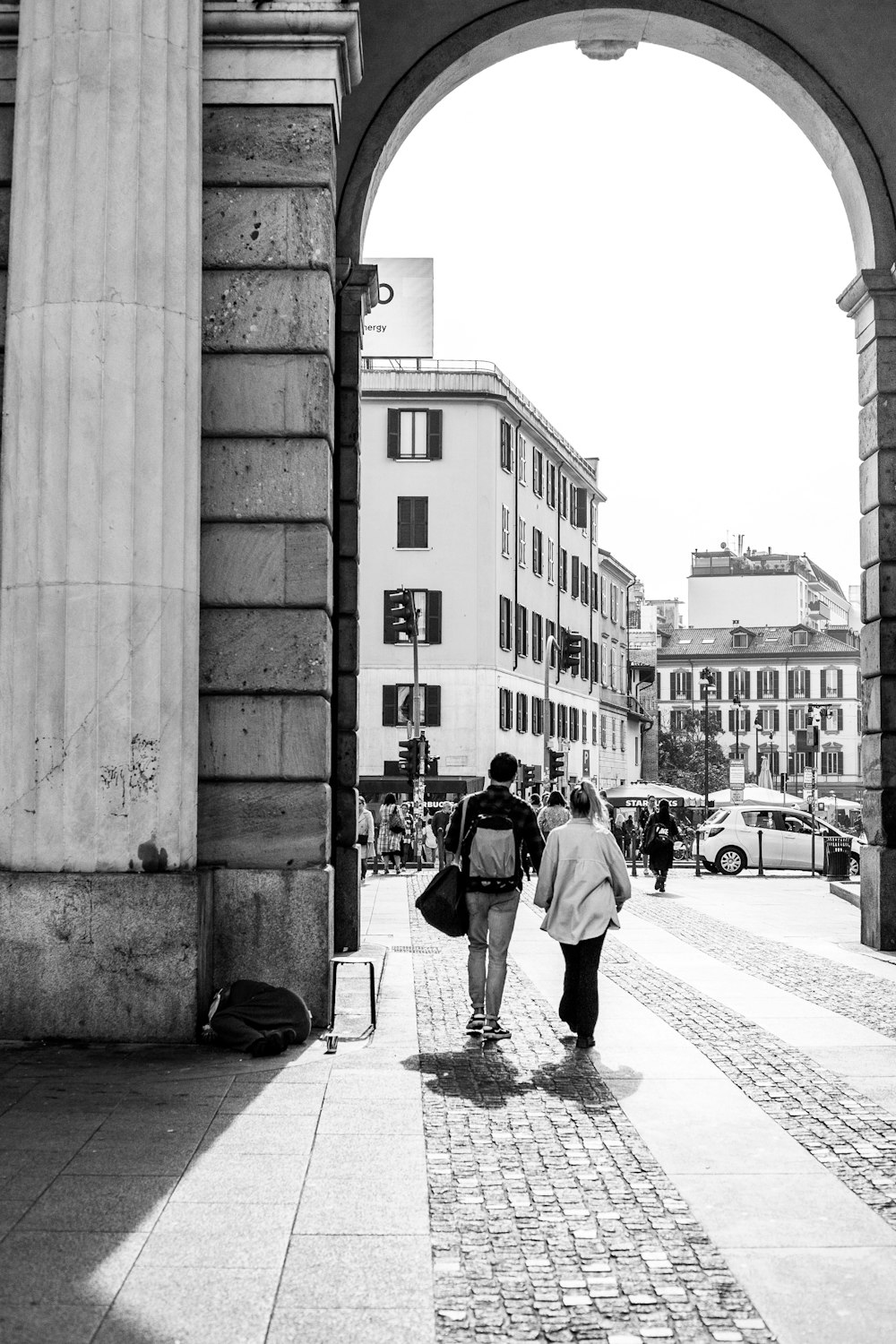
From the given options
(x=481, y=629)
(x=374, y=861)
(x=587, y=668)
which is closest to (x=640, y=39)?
(x=374, y=861)

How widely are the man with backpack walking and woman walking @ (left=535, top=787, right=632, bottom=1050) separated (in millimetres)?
176

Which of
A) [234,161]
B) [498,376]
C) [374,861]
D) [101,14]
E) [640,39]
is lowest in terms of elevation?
[374,861]

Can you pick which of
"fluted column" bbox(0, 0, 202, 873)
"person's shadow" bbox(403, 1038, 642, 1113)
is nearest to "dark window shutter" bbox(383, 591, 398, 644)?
"fluted column" bbox(0, 0, 202, 873)

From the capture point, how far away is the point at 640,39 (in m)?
14.0

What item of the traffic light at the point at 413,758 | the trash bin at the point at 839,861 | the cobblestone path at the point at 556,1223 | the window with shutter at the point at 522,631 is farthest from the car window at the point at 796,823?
the cobblestone path at the point at 556,1223

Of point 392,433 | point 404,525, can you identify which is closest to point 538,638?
point 404,525

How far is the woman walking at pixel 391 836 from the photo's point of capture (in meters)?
31.1

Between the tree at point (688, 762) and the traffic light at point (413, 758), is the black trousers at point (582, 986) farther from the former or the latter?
the tree at point (688, 762)

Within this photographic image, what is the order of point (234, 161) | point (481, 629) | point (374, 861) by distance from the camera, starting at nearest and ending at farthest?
point (234, 161) < point (374, 861) < point (481, 629)

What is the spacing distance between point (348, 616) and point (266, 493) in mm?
3628

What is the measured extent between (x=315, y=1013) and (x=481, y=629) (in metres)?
43.0

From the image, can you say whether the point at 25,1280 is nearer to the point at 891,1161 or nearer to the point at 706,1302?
the point at 706,1302

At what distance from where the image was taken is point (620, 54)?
1414 centimetres

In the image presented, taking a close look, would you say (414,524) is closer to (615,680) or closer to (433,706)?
(433,706)
